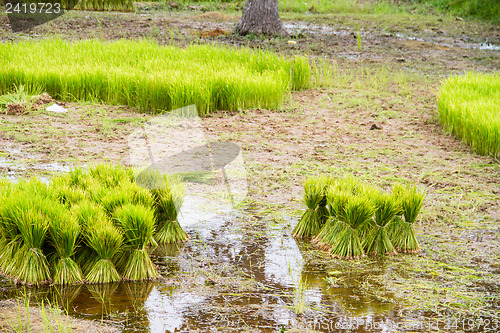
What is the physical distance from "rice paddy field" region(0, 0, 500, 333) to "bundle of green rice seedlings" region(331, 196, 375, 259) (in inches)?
0.5

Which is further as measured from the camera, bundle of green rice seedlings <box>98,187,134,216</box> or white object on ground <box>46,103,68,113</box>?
white object on ground <box>46,103,68,113</box>

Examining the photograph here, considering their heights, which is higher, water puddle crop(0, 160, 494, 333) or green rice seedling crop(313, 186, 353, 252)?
green rice seedling crop(313, 186, 353, 252)

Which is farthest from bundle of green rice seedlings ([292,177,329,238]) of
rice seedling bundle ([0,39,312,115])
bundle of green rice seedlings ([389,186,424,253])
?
rice seedling bundle ([0,39,312,115])

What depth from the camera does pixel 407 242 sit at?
10.9 feet

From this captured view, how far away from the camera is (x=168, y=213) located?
11.1ft

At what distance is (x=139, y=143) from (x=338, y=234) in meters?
2.51

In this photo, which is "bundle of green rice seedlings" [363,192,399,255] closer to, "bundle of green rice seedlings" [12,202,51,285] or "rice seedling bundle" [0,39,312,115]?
"bundle of green rice seedlings" [12,202,51,285]

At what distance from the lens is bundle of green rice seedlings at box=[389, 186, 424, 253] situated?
3320mm

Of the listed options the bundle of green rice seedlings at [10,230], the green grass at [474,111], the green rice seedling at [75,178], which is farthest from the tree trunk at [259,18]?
the bundle of green rice seedlings at [10,230]

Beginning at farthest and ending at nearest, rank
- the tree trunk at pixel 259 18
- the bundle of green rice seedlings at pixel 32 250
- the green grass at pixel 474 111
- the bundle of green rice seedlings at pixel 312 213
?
1. the tree trunk at pixel 259 18
2. the green grass at pixel 474 111
3. the bundle of green rice seedlings at pixel 312 213
4. the bundle of green rice seedlings at pixel 32 250

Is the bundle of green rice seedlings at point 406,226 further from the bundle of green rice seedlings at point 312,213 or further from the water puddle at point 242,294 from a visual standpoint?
the bundle of green rice seedlings at point 312,213

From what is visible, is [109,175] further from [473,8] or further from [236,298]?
[473,8]

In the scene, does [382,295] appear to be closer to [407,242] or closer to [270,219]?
[407,242]

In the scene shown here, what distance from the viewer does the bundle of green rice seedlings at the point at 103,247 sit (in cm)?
283
